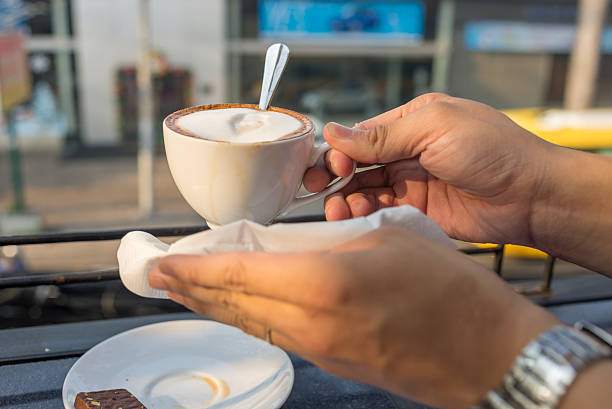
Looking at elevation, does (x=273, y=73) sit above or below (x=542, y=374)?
above

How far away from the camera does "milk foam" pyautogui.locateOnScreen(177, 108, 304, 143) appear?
3.63 ft

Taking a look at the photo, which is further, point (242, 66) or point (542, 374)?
point (242, 66)

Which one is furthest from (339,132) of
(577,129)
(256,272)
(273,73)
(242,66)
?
(242,66)

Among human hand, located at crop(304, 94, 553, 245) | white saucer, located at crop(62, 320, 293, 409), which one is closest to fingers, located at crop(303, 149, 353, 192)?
human hand, located at crop(304, 94, 553, 245)

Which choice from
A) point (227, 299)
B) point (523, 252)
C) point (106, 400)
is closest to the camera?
point (227, 299)

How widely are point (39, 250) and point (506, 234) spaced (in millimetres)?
6681

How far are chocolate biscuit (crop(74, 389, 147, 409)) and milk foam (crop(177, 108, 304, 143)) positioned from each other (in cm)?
52

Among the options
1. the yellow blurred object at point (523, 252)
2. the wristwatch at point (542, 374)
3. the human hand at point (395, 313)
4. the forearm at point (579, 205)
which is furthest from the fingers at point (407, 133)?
the yellow blurred object at point (523, 252)

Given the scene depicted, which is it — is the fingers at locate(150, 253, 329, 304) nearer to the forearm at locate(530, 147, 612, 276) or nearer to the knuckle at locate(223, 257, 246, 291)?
the knuckle at locate(223, 257, 246, 291)

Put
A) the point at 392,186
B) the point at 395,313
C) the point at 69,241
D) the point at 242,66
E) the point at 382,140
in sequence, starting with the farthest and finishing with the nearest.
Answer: the point at 242,66 < the point at 392,186 < the point at 382,140 < the point at 69,241 < the point at 395,313

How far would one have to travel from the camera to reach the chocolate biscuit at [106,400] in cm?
97

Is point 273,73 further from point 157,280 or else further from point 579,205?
point 579,205

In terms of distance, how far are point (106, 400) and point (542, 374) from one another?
2.45 ft

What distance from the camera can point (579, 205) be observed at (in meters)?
1.38
